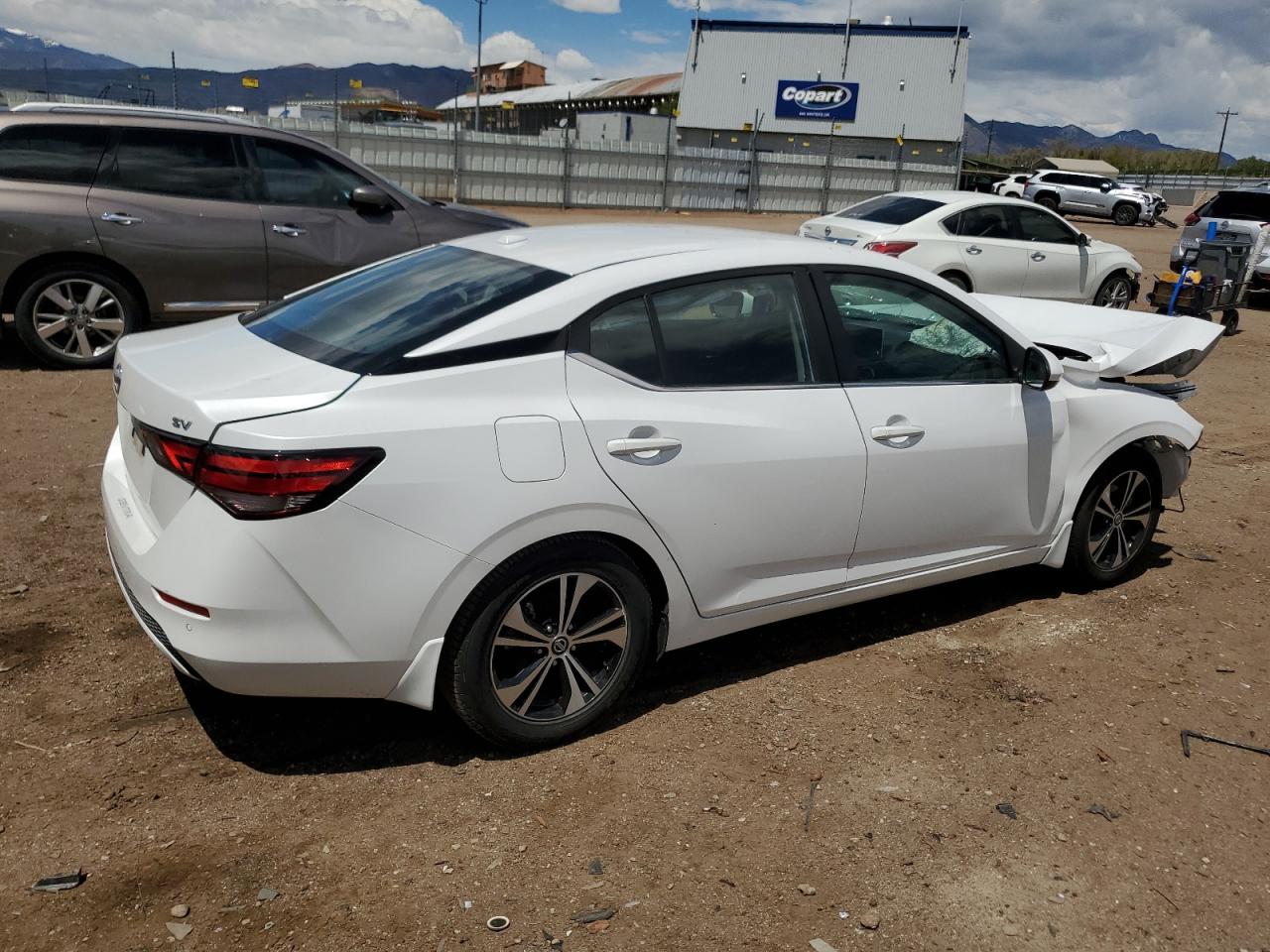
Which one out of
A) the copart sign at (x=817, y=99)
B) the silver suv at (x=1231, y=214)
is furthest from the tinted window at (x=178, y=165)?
the copart sign at (x=817, y=99)

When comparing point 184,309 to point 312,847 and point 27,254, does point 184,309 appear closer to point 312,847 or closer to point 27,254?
point 27,254

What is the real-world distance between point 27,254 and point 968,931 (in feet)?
23.8

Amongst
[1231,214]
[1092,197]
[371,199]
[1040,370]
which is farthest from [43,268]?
[1092,197]

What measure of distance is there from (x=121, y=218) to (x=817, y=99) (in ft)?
154

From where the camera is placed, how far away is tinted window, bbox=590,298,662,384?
325cm

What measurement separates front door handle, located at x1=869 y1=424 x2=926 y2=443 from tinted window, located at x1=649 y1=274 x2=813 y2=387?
32cm

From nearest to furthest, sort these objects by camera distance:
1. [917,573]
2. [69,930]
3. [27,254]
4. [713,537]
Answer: [69,930] < [713,537] < [917,573] < [27,254]

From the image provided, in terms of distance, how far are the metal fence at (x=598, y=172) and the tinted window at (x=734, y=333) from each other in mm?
21536

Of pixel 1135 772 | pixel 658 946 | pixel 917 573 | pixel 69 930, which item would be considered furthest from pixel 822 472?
pixel 69 930

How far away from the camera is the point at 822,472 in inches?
142

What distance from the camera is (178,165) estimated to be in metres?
7.81

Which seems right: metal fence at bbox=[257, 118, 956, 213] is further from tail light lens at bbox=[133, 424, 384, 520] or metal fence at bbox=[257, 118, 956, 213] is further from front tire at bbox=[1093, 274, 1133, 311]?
tail light lens at bbox=[133, 424, 384, 520]

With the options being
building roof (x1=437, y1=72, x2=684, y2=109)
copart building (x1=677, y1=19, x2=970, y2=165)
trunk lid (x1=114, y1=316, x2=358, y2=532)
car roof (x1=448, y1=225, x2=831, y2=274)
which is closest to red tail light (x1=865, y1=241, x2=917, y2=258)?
car roof (x1=448, y1=225, x2=831, y2=274)

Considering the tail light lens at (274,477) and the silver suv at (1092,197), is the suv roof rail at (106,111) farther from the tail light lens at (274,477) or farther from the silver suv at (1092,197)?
the silver suv at (1092,197)
